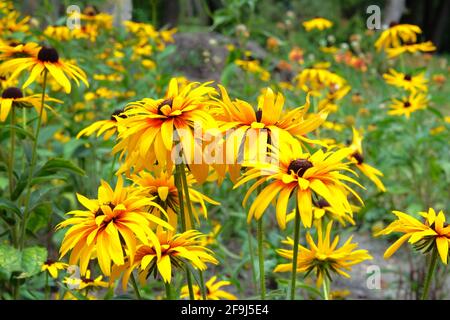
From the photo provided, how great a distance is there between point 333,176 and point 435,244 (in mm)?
234

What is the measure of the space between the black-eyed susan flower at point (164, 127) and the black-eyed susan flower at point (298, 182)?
117 mm

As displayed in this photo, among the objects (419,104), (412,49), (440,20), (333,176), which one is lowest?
(333,176)

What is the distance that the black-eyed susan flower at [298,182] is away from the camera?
100 centimetres

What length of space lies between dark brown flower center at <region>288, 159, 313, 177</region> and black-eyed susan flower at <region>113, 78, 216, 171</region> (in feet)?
0.47

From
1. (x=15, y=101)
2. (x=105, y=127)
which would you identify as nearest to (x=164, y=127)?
(x=105, y=127)

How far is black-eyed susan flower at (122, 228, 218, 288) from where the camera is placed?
1058 mm

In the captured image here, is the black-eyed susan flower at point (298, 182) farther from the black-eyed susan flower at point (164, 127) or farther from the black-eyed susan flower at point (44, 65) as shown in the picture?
the black-eyed susan flower at point (44, 65)

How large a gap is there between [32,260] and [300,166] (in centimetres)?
82

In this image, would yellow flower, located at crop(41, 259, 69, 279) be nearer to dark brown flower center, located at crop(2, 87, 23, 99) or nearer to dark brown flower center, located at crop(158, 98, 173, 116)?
dark brown flower center, located at crop(2, 87, 23, 99)

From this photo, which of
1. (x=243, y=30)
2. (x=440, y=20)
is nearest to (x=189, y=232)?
(x=243, y=30)

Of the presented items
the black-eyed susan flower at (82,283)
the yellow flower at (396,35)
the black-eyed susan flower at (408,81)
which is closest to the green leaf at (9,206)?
the black-eyed susan flower at (82,283)

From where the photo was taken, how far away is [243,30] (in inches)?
129

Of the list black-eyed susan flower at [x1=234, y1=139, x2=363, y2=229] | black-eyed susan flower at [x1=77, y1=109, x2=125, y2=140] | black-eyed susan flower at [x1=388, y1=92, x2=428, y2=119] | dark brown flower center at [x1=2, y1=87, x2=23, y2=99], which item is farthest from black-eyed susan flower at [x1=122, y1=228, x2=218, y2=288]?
black-eyed susan flower at [x1=388, y1=92, x2=428, y2=119]
